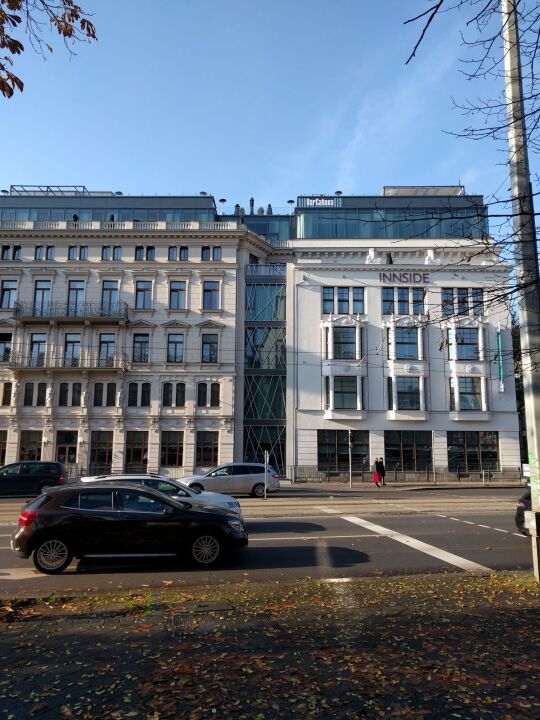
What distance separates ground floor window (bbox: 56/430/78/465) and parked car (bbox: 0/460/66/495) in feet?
37.8

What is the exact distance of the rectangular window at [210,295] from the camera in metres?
38.8

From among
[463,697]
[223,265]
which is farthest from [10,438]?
[463,697]

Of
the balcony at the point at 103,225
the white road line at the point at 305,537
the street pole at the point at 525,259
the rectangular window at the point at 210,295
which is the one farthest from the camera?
the balcony at the point at 103,225

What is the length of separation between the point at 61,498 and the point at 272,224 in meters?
42.7

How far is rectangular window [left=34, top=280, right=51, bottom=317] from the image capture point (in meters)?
38.0

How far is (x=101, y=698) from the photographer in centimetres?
393

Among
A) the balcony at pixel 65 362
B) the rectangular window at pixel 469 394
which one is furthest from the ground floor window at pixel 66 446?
the rectangular window at pixel 469 394

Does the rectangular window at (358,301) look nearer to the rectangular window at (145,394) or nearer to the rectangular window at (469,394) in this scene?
the rectangular window at (469,394)

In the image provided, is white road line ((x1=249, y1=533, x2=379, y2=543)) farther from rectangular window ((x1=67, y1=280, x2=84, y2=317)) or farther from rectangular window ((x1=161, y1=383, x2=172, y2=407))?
rectangular window ((x1=67, y1=280, x2=84, y2=317))

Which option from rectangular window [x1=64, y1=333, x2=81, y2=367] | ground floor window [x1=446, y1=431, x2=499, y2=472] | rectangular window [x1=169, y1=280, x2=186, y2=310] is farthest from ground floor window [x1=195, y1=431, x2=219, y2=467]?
ground floor window [x1=446, y1=431, x2=499, y2=472]

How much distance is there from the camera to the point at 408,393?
37656mm

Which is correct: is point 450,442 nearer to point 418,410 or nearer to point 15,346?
point 418,410

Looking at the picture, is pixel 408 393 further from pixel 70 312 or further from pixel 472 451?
pixel 70 312

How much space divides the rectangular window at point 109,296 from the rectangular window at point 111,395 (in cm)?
547
